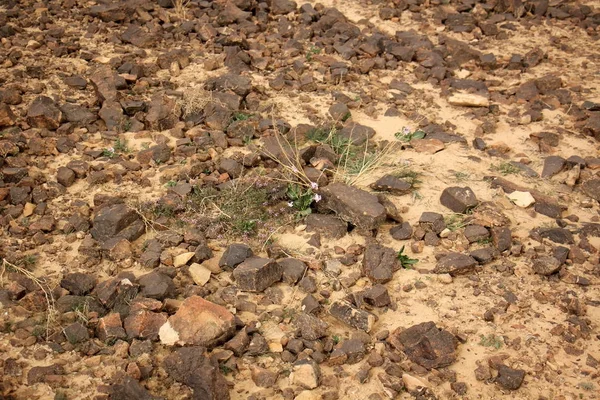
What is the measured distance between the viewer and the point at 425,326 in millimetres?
3889

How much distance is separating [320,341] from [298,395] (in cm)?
42

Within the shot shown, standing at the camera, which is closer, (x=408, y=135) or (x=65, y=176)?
(x=65, y=176)

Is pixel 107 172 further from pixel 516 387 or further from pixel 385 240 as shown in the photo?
pixel 516 387

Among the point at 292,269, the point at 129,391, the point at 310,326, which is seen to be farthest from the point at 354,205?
the point at 129,391

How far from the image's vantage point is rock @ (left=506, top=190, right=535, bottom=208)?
4973mm

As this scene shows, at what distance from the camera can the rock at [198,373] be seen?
134 inches

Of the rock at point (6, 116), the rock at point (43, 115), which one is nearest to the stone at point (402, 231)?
the rock at point (43, 115)

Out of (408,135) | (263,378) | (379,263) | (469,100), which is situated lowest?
(263,378)

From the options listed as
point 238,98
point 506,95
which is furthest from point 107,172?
point 506,95

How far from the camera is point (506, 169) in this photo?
5.43 m

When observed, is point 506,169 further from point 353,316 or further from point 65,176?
point 65,176

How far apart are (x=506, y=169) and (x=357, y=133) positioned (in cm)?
127

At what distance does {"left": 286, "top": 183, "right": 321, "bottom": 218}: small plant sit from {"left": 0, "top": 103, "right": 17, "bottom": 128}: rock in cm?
247

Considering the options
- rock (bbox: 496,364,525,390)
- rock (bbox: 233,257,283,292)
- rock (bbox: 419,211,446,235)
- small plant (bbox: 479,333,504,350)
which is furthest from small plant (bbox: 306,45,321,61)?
rock (bbox: 496,364,525,390)
